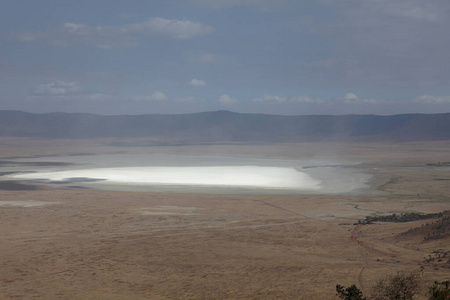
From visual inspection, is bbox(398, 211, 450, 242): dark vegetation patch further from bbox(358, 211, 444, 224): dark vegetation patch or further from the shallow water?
the shallow water

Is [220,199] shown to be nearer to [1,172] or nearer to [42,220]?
[42,220]

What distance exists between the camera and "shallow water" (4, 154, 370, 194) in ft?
121

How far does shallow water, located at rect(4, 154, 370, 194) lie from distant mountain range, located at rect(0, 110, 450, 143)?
106982 millimetres

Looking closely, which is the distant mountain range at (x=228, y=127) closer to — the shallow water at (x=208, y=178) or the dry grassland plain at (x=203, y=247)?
the shallow water at (x=208, y=178)

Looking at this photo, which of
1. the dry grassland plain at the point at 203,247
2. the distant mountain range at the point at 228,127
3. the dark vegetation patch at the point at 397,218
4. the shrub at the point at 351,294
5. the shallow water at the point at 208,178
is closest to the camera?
the shrub at the point at 351,294

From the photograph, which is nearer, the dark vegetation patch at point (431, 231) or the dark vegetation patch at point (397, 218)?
the dark vegetation patch at point (431, 231)

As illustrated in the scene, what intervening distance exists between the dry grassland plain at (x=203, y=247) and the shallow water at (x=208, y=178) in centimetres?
539

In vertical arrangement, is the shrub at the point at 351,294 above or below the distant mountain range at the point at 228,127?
below

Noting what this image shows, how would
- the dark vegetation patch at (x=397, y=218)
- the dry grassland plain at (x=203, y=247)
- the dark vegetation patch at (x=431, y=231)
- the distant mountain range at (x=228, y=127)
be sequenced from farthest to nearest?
the distant mountain range at (x=228, y=127), the dark vegetation patch at (x=397, y=218), the dark vegetation patch at (x=431, y=231), the dry grassland plain at (x=203, y=247)

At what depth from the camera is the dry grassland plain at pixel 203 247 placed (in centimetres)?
1339

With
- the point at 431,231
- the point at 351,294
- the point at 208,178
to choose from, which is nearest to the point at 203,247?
the point at 431,231

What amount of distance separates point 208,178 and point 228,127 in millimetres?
147722

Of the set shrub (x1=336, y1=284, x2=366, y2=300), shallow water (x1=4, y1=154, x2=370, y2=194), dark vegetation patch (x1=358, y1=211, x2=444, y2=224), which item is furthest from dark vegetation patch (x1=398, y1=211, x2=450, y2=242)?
shallow water (x1=4, y1=154, x2=370, y2=194)

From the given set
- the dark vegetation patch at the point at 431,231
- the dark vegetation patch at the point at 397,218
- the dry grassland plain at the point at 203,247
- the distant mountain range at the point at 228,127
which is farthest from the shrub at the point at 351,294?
the distant mountain range at the point at 228,127
